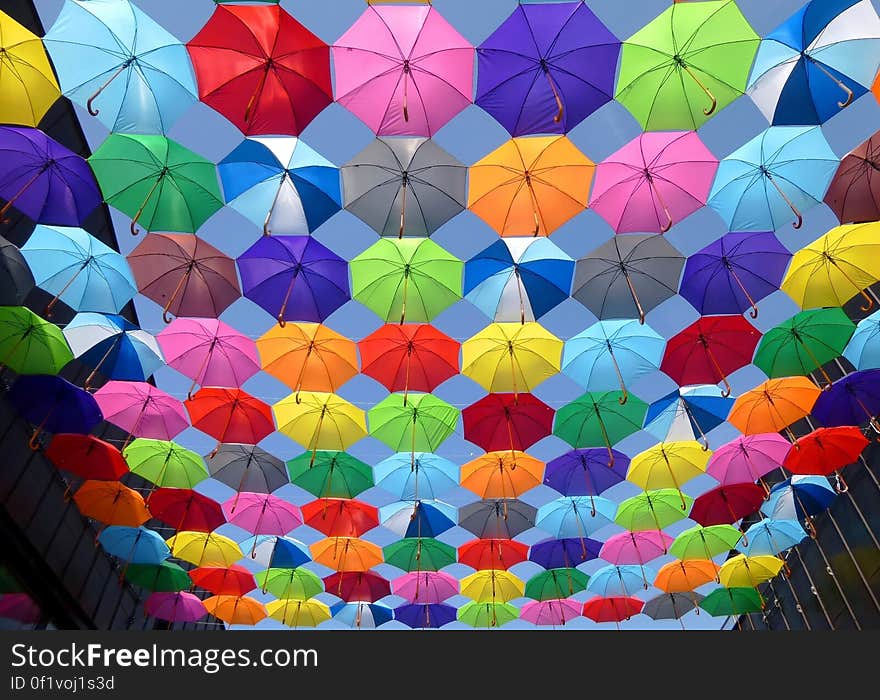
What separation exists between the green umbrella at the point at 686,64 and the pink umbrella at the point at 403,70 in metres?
1.90

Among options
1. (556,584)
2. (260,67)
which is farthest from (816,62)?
(556,584)

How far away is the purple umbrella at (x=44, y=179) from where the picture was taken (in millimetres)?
7801

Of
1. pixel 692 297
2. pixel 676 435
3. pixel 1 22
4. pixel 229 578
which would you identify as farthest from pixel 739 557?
pixel 1 22

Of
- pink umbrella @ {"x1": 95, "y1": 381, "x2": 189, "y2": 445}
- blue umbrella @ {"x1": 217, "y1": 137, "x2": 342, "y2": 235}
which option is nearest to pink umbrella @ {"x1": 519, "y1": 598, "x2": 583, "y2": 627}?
pink umbrella @ {"x1": 95, "y1": 381, "x2": 189, "y2": 445}

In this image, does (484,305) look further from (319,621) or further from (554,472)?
(319,621)

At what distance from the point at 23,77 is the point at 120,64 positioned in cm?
122

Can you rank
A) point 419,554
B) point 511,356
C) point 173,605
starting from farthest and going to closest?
1. point 173,605
2. point 419,554
3. point 511,356

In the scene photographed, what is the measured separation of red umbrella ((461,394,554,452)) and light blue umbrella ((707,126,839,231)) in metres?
4.47

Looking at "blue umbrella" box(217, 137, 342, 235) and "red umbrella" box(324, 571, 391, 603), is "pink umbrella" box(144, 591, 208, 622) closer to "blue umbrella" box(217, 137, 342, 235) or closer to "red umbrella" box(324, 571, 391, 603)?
"red umbrella" box(324, 571, 391, 603)

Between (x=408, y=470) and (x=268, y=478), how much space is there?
2847mm

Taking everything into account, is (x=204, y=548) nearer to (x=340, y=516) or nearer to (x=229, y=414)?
(x=340, y=516)

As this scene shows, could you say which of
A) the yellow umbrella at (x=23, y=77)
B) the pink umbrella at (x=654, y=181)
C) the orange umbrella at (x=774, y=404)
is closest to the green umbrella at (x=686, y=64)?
the pink umbrella at (x=654, y=181)

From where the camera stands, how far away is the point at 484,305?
9.41m

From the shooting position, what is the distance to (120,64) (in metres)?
6.96
